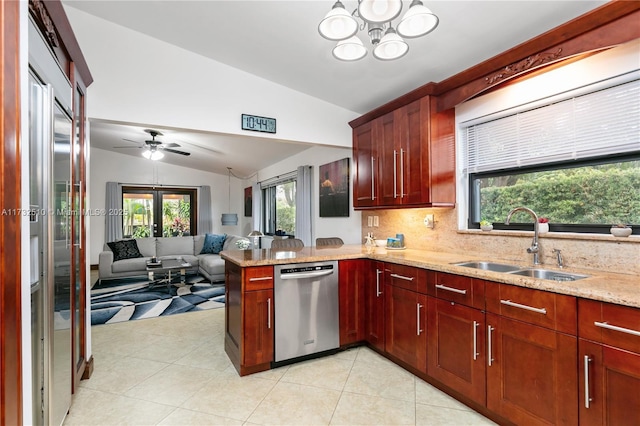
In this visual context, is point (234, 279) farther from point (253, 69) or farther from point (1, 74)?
point (253, 69)

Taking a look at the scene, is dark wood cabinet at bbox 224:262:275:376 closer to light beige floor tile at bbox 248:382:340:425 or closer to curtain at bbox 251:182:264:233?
light beige floor tile at bbox 248:382:340:425

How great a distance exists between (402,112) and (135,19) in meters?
2.49

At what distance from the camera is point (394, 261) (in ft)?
8.45

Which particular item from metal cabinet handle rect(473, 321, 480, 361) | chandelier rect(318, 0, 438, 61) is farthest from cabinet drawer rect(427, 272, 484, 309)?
chandelier rect(318, 0, 438, 61)

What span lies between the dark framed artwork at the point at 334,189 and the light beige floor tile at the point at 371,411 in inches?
101

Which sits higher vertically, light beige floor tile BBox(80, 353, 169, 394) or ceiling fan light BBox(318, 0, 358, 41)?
ceiling fan light BBox(318, 0, 358, 41)

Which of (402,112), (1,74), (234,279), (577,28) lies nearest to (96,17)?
(1,74)

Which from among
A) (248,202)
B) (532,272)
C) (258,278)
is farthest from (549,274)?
(248,202)

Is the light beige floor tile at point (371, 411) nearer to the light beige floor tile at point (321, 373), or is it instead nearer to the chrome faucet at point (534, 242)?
the light beige floor tile at point (321, 373)

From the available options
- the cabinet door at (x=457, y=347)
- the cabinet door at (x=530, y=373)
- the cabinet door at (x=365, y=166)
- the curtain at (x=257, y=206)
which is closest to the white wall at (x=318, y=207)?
the cabinet door at (x=365, y=166)

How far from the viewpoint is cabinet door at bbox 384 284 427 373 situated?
2.34 m

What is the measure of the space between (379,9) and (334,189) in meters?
3.10

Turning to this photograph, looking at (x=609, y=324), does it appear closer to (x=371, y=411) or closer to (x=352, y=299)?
(x=371, y=411)

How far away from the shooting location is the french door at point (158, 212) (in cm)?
787
